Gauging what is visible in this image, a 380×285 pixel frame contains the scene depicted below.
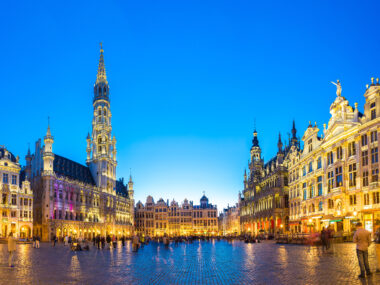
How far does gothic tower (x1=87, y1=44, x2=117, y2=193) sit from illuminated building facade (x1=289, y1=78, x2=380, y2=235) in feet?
211

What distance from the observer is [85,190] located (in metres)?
105

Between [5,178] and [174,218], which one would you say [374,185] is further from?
[174,218]

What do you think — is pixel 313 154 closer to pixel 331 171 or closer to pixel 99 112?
pixel 331 171

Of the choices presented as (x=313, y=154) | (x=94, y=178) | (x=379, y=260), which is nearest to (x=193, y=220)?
(x=94, y=178)

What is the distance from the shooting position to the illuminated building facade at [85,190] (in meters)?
88.6

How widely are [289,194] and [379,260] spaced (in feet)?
199

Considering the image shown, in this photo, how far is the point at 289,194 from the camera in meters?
79.7

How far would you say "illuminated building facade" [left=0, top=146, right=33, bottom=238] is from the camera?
73812 millimetres

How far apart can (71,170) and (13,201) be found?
28638 millimetres

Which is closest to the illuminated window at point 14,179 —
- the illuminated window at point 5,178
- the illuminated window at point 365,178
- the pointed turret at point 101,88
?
the illuminated window at point 5,178

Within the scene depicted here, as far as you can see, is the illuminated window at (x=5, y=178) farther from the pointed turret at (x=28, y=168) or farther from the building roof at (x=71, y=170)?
the building roof at (x=71, y=170)

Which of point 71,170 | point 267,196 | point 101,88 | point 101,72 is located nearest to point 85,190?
point 71,170

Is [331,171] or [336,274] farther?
[331,171]

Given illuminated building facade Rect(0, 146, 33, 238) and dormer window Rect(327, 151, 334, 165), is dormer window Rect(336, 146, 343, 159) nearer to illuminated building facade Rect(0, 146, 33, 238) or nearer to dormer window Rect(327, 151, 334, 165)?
dormer window Rect(327, 151, 334, 165)
